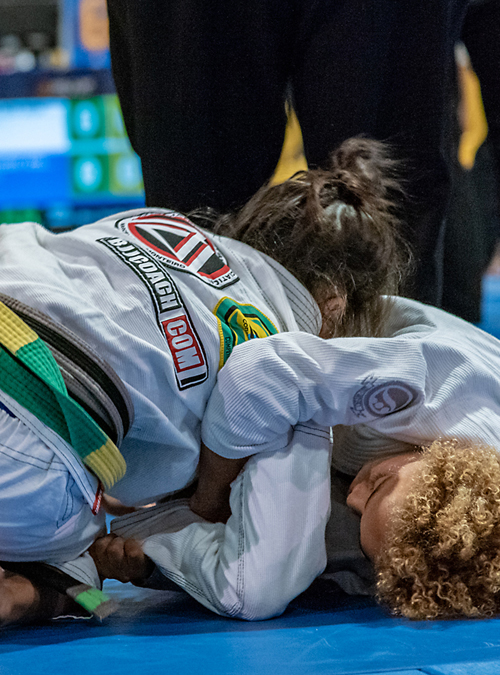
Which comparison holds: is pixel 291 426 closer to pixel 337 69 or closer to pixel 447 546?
pixel 447 546

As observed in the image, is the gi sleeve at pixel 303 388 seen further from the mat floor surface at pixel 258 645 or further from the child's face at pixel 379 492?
the mat floor surface at pixel 258 645

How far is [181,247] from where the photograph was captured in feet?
3.11

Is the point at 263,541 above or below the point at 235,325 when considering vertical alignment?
below

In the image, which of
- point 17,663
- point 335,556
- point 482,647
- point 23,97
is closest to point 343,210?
point 335,556

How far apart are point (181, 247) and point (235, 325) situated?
0.46ft

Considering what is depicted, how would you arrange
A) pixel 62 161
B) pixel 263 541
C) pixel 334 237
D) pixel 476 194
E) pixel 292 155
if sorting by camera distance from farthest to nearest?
pixel 62 161, pixel 476 194, pixel 292 155, pixel 334 237, pixel 263 541

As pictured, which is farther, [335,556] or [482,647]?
[335,556]

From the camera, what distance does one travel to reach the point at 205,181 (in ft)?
4.54

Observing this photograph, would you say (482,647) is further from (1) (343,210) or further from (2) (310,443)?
(1) (343,210)

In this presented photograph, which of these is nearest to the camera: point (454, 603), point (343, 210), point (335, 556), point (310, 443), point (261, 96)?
point (454, 603)

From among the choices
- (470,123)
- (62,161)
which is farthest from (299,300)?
(62,161)

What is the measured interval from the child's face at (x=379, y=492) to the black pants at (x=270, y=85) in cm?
65

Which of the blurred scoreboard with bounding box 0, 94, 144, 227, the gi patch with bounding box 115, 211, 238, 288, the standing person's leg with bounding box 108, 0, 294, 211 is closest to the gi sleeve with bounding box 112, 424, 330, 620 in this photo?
the gi patch with bounding box 115, 211, 238, 288

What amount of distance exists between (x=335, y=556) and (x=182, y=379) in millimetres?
363
